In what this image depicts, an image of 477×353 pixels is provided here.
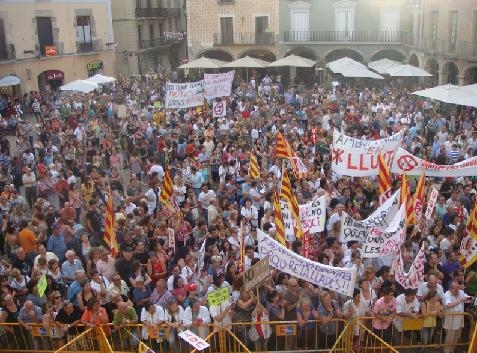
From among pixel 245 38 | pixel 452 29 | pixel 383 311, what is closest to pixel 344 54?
pixel 245 38

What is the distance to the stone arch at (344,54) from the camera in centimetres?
3985

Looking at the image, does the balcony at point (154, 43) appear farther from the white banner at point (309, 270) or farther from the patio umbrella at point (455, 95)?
the white banner at point (309, 270)

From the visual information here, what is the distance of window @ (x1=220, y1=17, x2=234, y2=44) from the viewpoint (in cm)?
4109

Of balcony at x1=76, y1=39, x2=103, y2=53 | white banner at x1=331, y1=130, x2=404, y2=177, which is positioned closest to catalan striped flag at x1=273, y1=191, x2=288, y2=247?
white banner at x1=331, y1=130, x2=404, y2=177

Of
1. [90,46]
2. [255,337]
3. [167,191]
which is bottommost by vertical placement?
[255,337]

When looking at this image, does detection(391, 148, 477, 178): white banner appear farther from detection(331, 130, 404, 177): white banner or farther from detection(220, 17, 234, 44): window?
detection(220, 17, 234, 44): window

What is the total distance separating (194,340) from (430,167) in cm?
704

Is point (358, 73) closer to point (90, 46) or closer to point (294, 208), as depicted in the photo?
point (90, 46)

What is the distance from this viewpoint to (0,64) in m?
31.5

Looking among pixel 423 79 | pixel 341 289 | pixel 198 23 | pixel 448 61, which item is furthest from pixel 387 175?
pixel 198 23

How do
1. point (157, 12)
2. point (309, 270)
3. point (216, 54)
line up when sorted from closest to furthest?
point (309, 270)
point (216, 54)
point (157, 12)

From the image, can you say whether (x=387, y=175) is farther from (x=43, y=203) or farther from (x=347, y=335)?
(x=43, y=203)

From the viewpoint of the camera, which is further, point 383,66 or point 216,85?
point 383,66

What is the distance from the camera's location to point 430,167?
12547 mm
